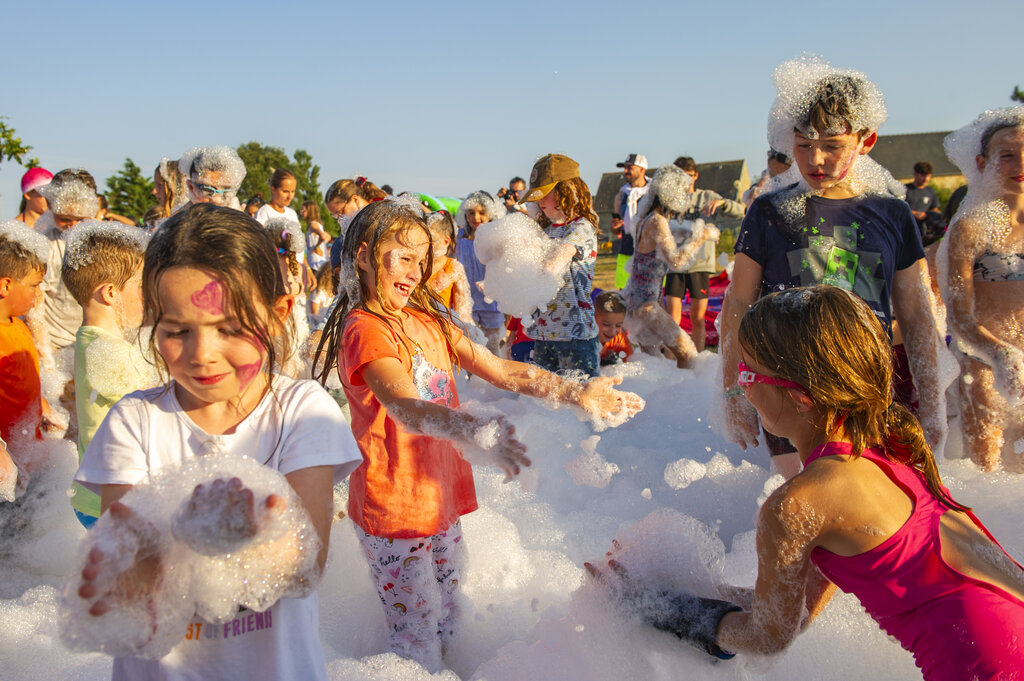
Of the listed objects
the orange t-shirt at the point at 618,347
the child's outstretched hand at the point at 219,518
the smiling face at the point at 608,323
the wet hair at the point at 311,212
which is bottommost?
the orange t-shirt at the point at 618,347

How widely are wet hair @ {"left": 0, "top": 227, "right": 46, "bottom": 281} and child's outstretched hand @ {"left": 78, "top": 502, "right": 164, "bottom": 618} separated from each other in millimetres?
2346

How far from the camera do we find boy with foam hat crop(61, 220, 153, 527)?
2.36m

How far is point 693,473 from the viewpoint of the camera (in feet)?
13.3

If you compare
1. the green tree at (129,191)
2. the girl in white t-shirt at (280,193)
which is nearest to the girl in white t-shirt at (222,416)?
the girl in white t-shirt at (280,193)

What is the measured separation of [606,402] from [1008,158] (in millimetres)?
2455

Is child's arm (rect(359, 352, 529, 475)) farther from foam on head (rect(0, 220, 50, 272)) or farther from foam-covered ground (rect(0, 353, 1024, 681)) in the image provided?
foam on head (rect(0, 220, 50, 272))

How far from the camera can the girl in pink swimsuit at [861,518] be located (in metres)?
1.44

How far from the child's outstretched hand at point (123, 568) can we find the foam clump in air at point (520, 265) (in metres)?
3.25

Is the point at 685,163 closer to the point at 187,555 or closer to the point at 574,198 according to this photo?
the point at 574,198

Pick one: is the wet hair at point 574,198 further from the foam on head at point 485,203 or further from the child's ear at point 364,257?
the foam on head at point 485,203

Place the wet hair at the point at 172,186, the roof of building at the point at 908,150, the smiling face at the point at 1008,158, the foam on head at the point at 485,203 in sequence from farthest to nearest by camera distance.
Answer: the roof of building at the point at 908,150
the foam on head at the point at 485,203
the wet hair at the point at 172,186
the smiling face at the point at 1008,158

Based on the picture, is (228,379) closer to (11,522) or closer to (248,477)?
(248,477)

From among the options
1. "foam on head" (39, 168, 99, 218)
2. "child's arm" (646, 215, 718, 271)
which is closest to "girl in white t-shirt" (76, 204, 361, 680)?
"foam on head" (39, 168, 99, 218)

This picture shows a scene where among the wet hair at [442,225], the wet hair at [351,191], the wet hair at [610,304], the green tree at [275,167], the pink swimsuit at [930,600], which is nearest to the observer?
the pink swimsuit at [930,600]
